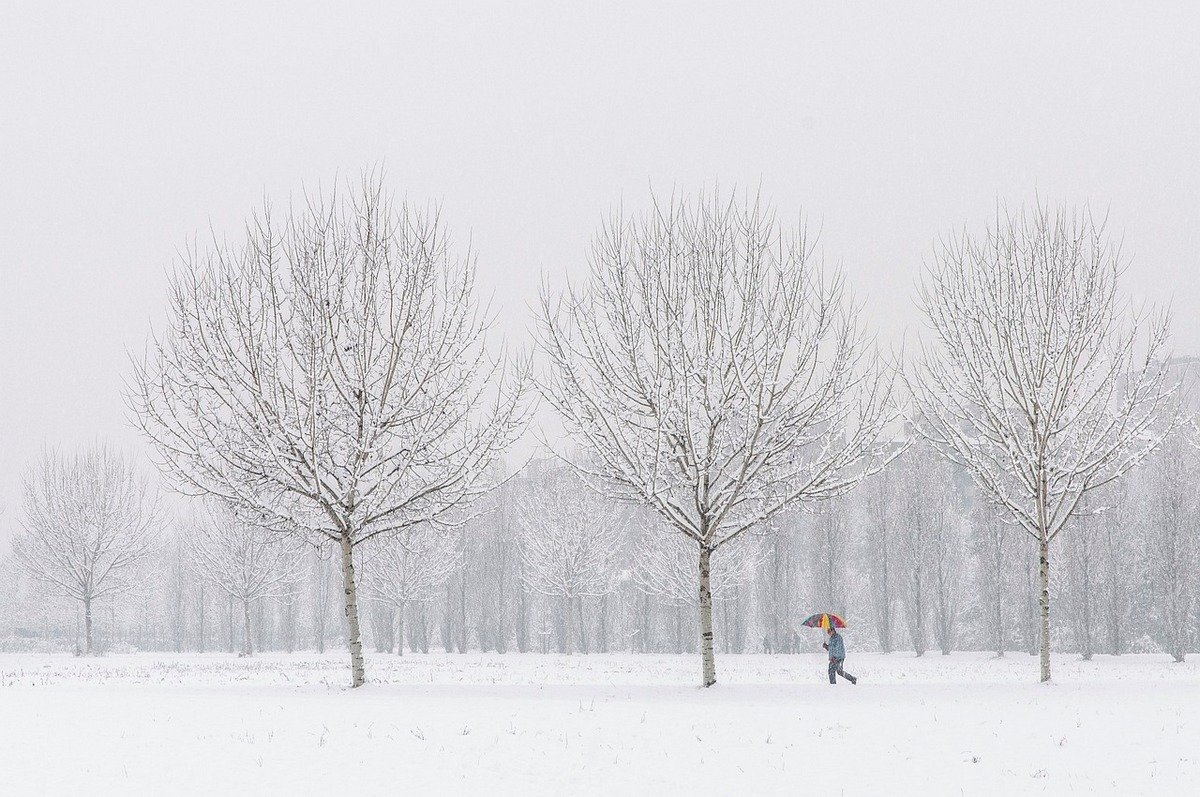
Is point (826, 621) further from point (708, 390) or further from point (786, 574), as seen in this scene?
point (786, 574)

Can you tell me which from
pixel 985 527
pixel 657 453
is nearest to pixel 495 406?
pixel 657 453

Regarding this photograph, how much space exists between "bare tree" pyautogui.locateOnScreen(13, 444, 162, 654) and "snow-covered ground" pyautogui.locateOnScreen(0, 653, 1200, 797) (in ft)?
87.5

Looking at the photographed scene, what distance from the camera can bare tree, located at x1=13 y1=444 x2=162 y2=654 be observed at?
121ft

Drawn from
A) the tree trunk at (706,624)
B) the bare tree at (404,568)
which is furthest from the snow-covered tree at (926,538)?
the tree trunk at (706,624)

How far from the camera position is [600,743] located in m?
9.94

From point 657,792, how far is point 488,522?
4870 cm

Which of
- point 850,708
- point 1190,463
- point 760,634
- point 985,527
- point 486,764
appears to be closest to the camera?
point 486,764

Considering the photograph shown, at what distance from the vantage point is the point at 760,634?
5547cm

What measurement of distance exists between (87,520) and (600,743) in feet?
117

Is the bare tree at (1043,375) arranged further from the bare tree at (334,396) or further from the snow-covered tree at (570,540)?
the snow-covered tree at (570,540)

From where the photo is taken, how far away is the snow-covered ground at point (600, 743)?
332 inches

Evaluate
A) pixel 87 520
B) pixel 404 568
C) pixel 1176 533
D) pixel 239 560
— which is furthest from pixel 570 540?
pixel 1176 533

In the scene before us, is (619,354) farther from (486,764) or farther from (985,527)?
(985,527)

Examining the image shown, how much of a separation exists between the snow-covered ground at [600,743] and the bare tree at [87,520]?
2666cm
